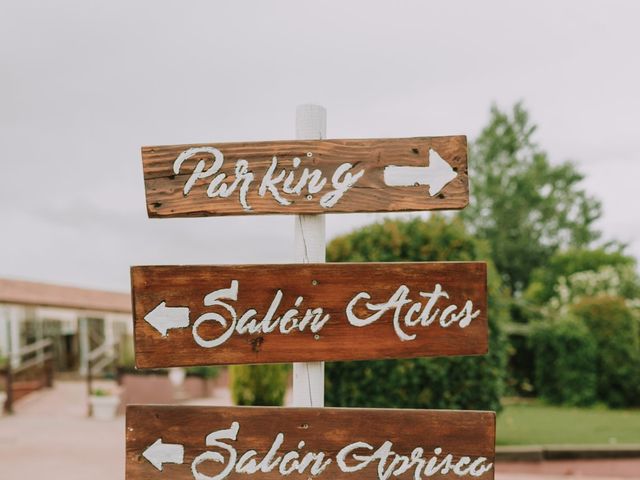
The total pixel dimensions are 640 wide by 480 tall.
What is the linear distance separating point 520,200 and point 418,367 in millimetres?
25664

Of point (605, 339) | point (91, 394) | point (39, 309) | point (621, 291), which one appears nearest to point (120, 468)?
point (91, 394)

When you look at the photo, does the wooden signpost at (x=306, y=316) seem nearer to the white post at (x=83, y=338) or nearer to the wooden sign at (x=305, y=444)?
the wooden sign at (x=305, y=444)

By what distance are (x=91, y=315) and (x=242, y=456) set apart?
21.4 meters

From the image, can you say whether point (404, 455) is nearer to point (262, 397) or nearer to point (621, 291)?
point (262, 397)

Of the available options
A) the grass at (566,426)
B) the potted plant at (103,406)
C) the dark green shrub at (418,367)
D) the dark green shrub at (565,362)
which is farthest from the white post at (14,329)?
the dark green shrub at (418,367)

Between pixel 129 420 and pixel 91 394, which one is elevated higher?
pixel 129 420

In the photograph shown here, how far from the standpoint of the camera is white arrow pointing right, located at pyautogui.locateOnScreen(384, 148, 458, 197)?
8.56 feet

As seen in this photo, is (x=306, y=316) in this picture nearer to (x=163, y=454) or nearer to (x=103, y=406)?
(x=163, y=454)

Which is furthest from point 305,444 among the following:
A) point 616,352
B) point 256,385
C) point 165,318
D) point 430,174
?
point 616,352

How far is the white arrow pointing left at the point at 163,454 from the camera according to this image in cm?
249

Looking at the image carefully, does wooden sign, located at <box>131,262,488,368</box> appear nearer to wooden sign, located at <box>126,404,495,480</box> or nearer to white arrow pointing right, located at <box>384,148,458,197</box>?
wooden sign, located at <box>126,404,495,480</box>

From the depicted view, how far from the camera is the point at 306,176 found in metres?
2.59

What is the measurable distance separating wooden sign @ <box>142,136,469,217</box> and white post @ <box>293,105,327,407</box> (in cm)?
10

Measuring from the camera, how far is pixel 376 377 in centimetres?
715
